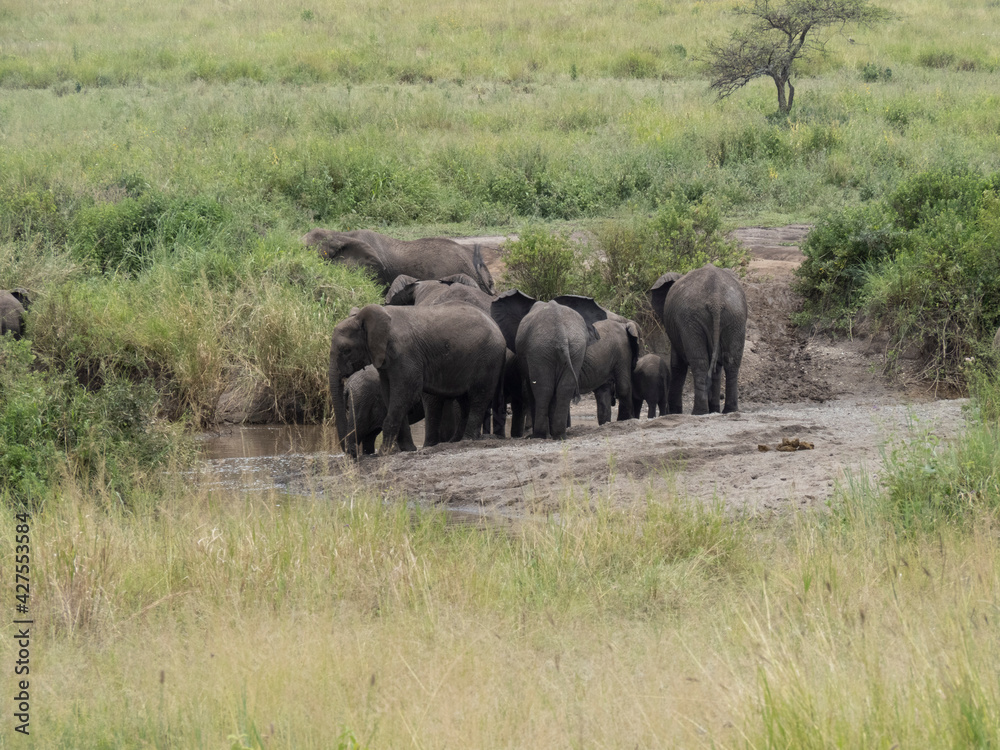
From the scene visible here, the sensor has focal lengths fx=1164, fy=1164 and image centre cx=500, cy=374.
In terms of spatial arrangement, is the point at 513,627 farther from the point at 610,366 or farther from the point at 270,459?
the point at 610,366

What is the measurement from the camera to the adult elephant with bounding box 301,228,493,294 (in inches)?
607

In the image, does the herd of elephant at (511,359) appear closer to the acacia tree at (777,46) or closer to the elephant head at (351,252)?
the elephant head at (351,252)

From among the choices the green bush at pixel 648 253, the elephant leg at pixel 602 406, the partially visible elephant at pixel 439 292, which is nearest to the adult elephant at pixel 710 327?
the elephant leg at pixel 602 406

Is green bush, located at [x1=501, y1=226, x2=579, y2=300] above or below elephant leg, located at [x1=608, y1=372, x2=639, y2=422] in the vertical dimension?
above

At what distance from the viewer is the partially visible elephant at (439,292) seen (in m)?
12.0

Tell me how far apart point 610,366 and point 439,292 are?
2073 millimetres

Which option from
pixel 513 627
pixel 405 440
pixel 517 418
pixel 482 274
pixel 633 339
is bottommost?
pixel 517 418

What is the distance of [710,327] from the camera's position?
36.9 feet

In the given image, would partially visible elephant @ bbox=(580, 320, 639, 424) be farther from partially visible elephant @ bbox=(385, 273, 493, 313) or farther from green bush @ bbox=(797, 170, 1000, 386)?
green bush @ bbox=(797, 170, 1000, 386)

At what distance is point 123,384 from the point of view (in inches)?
368

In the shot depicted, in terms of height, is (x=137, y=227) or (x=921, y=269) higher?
(x=137, y=227)

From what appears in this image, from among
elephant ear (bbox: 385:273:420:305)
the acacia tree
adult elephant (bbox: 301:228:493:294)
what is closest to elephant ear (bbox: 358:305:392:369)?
elephant ear (bbox: 385:273:420:305)

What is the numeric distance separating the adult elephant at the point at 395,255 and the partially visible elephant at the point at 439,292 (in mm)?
2141

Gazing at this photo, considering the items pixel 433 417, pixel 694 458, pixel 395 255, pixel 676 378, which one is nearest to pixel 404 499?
pixel 694 458
